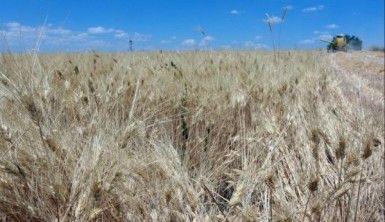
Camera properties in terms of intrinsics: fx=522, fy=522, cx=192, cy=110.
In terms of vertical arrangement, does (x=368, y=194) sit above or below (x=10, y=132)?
below

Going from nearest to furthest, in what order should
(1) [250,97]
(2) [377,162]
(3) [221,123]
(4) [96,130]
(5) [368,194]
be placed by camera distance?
(4) [96,130] < (5) [368,194] < (2) [377,162] < (3) [221,123] < (1) [250,97]

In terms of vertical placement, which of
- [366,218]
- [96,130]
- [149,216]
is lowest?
[366,218]

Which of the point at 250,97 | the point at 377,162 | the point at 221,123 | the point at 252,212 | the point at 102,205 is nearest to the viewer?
the point at 252,212

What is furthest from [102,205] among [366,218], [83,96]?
[366,218]

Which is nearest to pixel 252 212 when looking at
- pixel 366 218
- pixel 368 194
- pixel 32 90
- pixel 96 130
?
pixel 96 130

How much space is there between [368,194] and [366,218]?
0.65 ft

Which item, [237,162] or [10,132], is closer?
[10,132]

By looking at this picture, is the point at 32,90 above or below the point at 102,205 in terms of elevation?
above

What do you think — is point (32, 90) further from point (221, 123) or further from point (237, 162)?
point (221, 123)

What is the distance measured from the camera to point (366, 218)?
5.80 ft

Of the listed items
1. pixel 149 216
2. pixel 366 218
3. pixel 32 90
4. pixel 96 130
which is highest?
pixel 32 90

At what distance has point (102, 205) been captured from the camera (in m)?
1.34

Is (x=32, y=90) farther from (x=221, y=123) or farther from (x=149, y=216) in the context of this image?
(x=221, y=123)

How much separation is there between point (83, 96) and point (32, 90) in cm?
68
